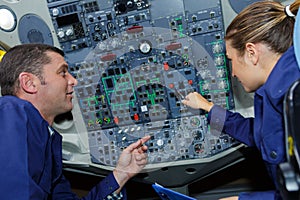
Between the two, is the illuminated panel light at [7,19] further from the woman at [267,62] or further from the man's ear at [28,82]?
the woman at [267,62]

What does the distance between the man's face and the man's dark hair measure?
0.04 metres

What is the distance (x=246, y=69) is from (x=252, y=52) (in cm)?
12

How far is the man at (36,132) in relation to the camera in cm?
167

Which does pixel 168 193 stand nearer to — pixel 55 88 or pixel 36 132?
pixel 36 132

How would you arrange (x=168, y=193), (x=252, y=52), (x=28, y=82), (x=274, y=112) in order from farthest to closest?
(x=28, y=82), (x=168, y=193), (x=252, y=52), (x=274, y=112)

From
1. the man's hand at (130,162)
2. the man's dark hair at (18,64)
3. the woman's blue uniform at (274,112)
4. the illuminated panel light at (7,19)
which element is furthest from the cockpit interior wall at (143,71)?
the woman's blue uniform at (274,112)

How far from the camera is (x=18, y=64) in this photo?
2.13m

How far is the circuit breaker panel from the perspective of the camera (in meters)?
2.31

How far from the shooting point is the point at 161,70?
244 centimetres

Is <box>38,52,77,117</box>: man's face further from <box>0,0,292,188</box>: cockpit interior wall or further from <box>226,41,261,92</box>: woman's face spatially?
<box>226,41,261,92</box>: woman's face

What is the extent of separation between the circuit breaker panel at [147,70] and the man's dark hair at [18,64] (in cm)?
31

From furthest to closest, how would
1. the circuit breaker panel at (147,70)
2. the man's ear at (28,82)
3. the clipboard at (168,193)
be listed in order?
the circuit breaker panel at (147,70) < the man's ear at (28,82) < the clipboard at (168,193)

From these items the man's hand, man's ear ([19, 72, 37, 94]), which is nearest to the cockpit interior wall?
the man's hand

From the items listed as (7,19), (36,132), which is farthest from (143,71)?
(7,19)
